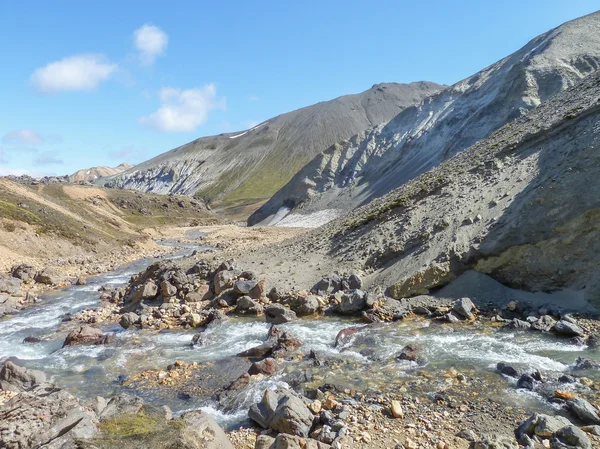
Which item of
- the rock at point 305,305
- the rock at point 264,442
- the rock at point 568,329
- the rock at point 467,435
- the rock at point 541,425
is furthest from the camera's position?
the rock at point 305,305

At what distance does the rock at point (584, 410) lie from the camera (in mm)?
10484

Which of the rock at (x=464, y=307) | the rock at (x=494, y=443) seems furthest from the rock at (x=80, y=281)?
the rock at (x=494, y=443)

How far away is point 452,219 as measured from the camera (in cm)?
2616

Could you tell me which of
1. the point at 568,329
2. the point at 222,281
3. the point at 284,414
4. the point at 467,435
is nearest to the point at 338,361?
the point at 284,414

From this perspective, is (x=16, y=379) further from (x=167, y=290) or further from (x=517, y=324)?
(x=517, y=324)

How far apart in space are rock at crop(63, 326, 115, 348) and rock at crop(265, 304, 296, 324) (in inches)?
307

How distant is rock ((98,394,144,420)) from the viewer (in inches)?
395

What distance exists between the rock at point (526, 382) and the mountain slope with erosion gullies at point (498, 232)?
8.08 m

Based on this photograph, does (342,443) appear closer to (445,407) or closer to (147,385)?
(445,407)

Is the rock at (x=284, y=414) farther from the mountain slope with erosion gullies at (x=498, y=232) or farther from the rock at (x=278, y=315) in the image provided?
the mountain slope with erosion gullies at (x=498, y=232)

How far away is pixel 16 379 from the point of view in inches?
547

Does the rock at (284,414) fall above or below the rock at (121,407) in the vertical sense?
below

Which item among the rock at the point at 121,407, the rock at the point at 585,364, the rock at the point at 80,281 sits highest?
the rock at the point at 80,281

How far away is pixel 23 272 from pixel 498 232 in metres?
38.0
